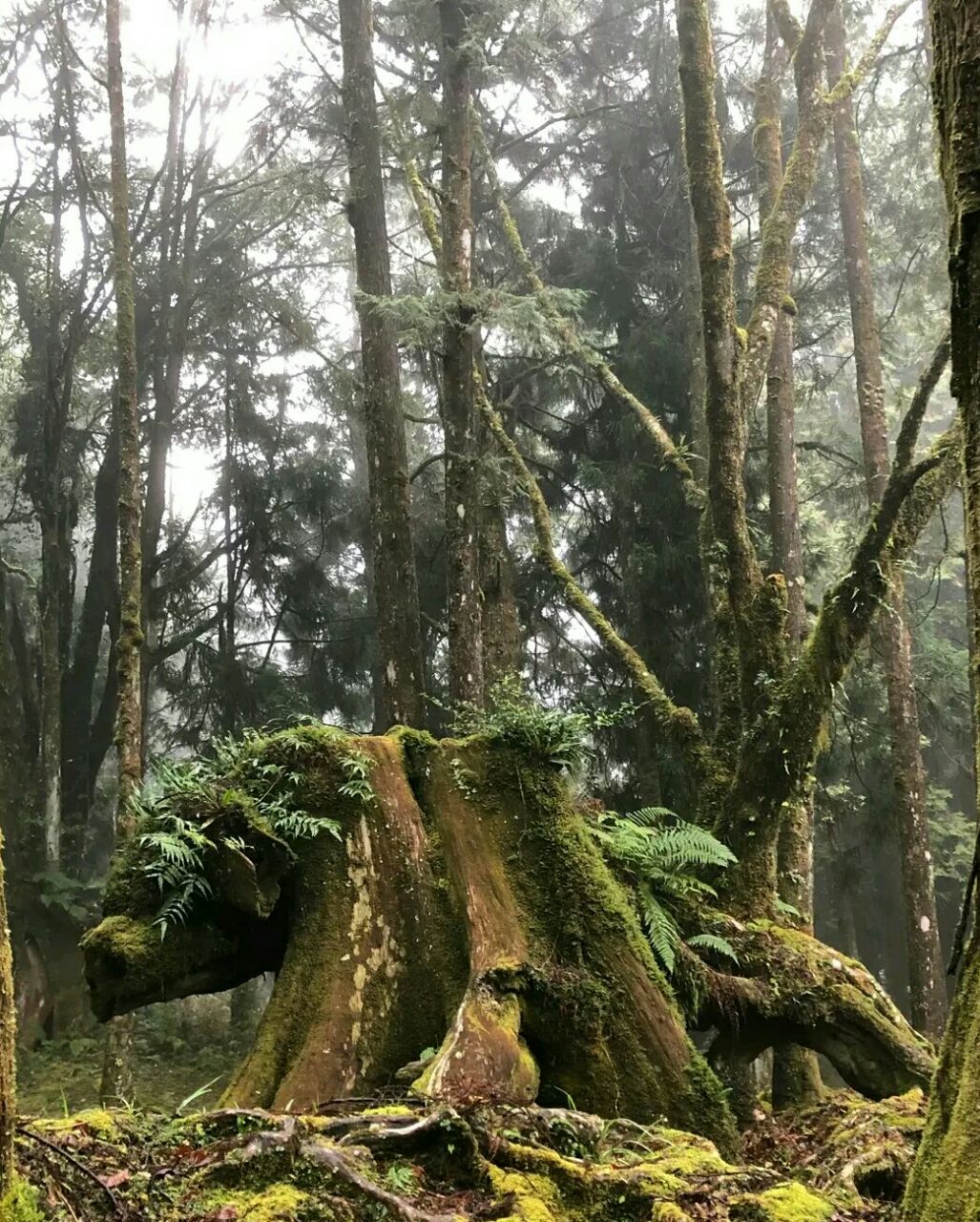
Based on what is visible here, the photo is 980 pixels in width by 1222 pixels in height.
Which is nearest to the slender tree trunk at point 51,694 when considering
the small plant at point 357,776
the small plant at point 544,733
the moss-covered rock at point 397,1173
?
the small plant at point 357,776

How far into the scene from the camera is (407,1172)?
267 cm

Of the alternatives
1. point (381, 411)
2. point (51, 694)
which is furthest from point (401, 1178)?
point (51, 694)

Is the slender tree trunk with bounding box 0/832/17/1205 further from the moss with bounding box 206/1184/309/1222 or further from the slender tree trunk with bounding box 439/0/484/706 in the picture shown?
the slender tree trunk with bounding box 439/0/484/706

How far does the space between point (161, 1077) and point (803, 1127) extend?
419 inches

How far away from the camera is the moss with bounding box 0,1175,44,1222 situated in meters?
1.66

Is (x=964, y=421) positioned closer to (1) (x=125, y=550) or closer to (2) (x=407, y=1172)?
(2) (x=407, y=1172)

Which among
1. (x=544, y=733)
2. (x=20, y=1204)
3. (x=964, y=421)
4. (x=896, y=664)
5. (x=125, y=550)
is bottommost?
(x=20, y=1204)

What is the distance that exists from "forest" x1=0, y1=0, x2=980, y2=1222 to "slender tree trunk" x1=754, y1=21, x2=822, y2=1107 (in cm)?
7

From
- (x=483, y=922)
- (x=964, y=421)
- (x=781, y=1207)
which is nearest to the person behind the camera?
(x=964, y=421)

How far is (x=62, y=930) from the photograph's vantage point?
13742 mm

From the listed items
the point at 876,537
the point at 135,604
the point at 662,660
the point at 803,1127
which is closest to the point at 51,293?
the point at 135,604

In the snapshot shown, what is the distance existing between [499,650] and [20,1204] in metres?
10.0

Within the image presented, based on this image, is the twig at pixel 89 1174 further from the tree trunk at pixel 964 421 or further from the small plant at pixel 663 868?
the small plant at pixel 663 868

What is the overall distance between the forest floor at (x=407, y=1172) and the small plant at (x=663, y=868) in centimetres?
142
